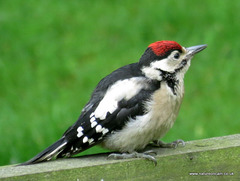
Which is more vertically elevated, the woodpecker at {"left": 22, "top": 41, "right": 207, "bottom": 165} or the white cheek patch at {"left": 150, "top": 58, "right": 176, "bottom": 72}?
the white cheek patch at {"left": 150, "top": 58, "right": 176, "bottom": 72}

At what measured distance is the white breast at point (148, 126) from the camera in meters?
2.75

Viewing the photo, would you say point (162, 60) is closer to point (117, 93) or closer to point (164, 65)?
point (164, 65)

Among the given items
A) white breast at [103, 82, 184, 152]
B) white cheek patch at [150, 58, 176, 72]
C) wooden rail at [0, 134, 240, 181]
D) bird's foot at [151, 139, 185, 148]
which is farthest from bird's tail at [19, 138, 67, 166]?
white cheek patch at [150, 58, 176, 72]

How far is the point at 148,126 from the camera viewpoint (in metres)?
2.77

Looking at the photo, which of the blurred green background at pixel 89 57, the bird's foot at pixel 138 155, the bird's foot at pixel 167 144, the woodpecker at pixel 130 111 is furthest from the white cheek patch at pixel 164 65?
the blurred green background at pixel 89 57

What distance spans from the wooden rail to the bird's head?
66 cm

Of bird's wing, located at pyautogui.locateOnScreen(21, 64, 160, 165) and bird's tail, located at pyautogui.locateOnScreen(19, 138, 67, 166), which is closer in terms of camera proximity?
bird's tail, located at pyautogui.locateOnScreen(19, 138, 67, 166)

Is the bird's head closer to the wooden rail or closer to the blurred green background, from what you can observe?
the wooden rail

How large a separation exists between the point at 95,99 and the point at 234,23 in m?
3.63

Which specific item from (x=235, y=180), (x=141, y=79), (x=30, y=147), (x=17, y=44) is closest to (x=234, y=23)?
(x=17, y=44)

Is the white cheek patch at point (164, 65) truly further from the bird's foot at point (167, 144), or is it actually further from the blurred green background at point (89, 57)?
the blurred green background at point (89, 57)

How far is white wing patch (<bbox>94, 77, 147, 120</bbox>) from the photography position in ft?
8.88

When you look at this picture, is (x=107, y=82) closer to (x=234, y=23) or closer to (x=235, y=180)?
(x=235, y=180)

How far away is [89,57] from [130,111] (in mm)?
3389
